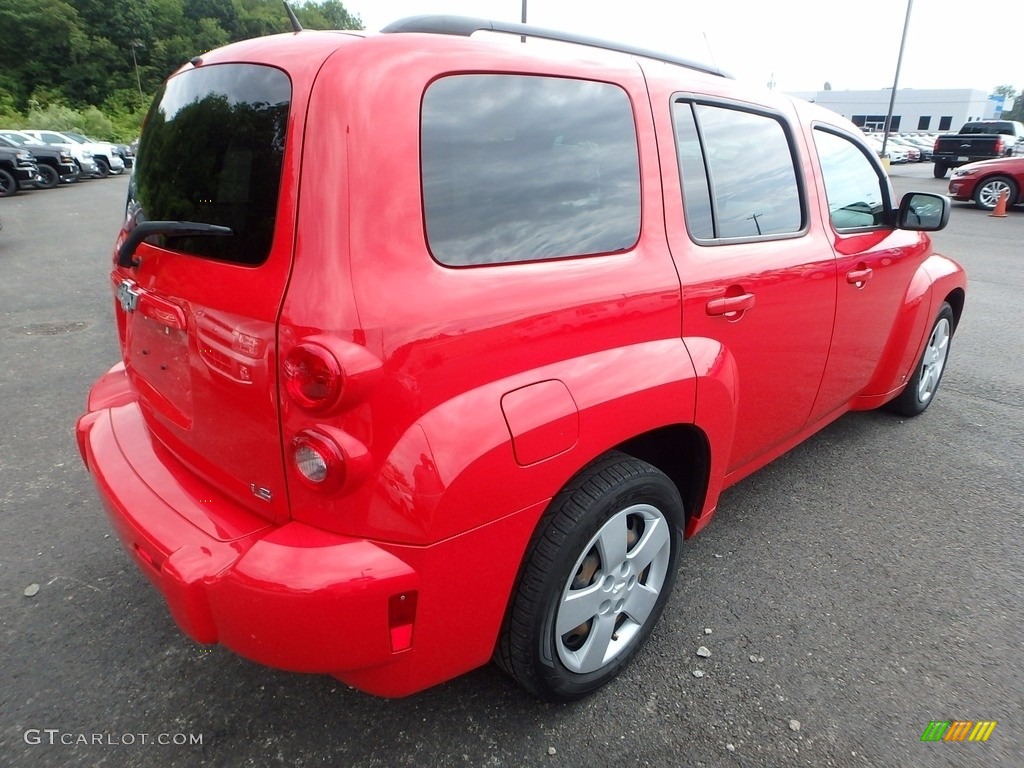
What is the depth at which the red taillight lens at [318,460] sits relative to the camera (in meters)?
1.48

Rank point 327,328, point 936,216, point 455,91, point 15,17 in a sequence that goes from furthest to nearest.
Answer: point 15,17
point 936,216
point 455,91
point 327,328

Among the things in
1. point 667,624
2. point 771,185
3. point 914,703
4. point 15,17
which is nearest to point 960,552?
point 914,703

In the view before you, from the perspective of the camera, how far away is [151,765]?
1860 mm

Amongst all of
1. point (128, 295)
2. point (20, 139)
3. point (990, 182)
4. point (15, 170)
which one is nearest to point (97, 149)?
point (20, 139)

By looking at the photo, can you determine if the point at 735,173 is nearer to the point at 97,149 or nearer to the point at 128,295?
the point at 128,295

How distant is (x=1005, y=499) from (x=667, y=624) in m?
2.07

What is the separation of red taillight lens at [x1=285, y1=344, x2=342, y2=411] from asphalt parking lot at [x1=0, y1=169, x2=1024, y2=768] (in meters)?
1.12

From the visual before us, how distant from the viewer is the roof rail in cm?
186

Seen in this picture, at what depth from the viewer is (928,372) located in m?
4.14

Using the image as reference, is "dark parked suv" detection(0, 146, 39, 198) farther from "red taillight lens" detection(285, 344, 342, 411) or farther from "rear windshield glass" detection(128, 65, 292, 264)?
"red taillight lens" detection(285, 344, 342, 411)

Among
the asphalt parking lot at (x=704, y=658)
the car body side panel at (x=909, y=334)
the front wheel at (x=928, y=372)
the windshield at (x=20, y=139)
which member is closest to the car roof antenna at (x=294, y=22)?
the asphalt parking lot at (x=704, y=658)

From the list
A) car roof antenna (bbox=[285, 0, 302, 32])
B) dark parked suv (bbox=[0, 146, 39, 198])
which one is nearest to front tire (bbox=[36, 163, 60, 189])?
dark parked suv (bbox=[0, 146, 39, 198])

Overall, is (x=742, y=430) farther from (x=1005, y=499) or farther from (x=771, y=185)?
(x=1005, y=499)

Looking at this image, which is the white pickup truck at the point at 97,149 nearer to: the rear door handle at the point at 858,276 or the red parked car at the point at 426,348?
the red parked car at the point at 426,348
